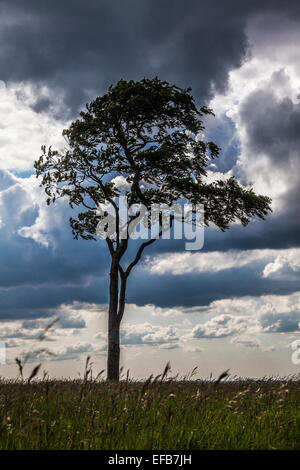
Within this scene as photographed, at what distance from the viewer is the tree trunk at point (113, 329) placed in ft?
66.5

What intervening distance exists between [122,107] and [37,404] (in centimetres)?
1595

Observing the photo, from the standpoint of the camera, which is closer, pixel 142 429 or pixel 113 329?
pixel 142 429

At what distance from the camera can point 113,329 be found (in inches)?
815

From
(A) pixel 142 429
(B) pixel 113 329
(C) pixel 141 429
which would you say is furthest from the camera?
(B) pixel 113 329

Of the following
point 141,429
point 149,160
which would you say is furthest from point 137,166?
point 141,429

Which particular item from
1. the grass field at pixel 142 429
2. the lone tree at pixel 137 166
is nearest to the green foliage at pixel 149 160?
the lone tree at pixel 137 166

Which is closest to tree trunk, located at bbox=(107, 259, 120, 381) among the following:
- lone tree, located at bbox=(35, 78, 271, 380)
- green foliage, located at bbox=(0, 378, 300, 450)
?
lone tree, located at bbox=(35, 78, 271, 380)

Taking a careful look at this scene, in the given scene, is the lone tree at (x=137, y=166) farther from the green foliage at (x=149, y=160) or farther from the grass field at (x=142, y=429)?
the grass field at (x=142, y=429)

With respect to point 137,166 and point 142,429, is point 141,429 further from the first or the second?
point 137,166

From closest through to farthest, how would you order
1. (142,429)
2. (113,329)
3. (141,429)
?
(142,429) → (141,429) → (113,329)

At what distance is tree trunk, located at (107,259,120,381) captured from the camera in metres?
20.3

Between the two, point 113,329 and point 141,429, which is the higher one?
point 113,329
